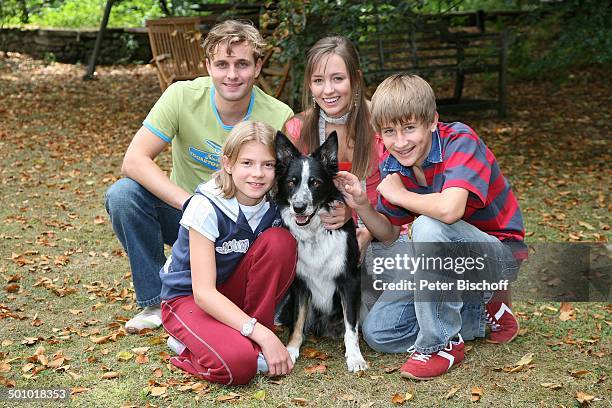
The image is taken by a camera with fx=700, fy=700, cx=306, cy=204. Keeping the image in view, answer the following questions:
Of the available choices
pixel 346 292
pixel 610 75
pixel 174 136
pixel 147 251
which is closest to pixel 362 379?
pixel 346 292

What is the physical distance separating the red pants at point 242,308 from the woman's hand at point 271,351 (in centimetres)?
4

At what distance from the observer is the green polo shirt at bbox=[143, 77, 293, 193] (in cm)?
390

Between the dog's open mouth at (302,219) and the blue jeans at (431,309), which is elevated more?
the dog's open mouth at (302,219)

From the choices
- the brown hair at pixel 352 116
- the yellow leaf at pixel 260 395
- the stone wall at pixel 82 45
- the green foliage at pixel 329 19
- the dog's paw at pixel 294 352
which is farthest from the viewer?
the stone wall at pixel 82 45

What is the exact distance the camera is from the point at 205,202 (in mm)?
3266

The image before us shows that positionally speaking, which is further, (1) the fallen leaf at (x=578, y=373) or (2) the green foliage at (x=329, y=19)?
(2) the green foliage at (x=329, y=19)

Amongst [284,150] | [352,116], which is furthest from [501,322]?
[284,150]

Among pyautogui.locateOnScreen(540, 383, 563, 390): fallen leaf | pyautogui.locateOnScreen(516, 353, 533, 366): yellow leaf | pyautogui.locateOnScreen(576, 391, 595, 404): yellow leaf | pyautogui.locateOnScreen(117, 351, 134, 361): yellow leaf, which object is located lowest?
pyautogui.locateOnScreen(516, 353, 533, 366): yellow leaf

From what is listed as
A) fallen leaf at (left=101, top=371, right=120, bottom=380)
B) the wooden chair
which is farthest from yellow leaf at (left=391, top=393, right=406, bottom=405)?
the wooden chair

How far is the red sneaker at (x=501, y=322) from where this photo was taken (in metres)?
3.67

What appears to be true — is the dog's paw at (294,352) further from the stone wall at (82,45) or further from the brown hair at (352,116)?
the stone wall at (82,45)

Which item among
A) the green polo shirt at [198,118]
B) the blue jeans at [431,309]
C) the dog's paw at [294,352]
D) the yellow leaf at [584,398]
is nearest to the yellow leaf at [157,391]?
the dog's paw at [294,352]

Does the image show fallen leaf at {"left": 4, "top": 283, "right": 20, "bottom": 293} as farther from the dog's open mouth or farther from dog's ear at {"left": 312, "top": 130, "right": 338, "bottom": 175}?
dog's ear at {"left": 312, "top": 130, "right": 338, "bottom": 175}

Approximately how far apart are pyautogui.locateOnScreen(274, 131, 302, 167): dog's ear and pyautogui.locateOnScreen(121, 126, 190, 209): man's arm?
653 mm
